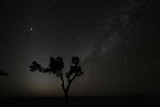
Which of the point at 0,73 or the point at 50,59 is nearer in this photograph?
the point at 0,73

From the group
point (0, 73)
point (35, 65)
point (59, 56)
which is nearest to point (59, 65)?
point (59, 56)

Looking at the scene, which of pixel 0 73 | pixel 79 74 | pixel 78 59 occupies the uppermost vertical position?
pixel 78 59

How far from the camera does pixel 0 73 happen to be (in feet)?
59.2

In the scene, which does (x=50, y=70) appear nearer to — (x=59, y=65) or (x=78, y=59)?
(x=59, y=65)

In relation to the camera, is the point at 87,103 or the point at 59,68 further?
the point at 87,103

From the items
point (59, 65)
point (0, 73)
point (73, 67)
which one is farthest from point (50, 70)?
point (0, 73)

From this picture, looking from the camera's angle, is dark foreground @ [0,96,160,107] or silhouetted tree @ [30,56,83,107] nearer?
silhouetted tree @ [30,56,83,107]

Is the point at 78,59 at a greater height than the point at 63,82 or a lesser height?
greater

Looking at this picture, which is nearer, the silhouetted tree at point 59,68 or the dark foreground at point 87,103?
the silhouetted tree at point 59,68

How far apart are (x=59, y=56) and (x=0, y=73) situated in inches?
684

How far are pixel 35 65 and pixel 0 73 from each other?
1717 cm

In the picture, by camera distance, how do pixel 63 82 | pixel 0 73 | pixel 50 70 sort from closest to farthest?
pixel 0 73 < pixel 63 82 < pixel 50 70

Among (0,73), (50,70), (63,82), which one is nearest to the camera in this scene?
(0,73)

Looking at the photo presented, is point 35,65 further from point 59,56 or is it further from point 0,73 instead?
point 0,73
